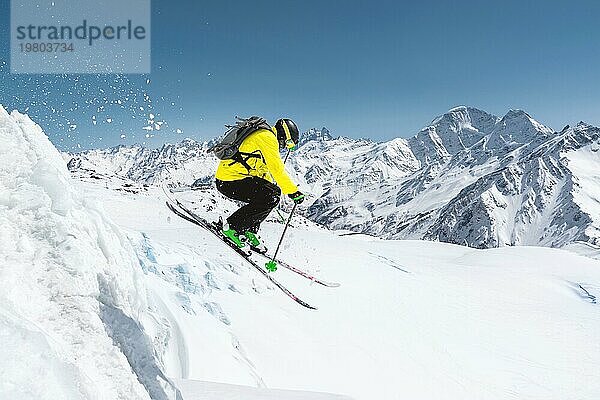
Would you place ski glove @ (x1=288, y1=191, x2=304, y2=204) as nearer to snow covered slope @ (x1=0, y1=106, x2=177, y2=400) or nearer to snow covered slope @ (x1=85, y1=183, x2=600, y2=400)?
snow covered slope @ (x1=0, y1=106, x2=177, y2=400)

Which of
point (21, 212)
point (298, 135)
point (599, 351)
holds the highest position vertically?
point (298, 135)

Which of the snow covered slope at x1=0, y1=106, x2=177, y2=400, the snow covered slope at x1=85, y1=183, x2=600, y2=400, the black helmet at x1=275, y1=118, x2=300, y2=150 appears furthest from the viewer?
the snow covered slope at x1=85, y1=183, x2=600, y2=400

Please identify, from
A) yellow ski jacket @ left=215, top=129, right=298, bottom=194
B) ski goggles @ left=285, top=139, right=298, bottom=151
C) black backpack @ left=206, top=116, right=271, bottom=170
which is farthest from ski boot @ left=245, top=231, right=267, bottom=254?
ski goggles @ left=285, top=139, right=298, bottom=151

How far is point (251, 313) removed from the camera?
13.6 m

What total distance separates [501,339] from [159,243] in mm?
15253

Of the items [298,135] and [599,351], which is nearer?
[298,135]

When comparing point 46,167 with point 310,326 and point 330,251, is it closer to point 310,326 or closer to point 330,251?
point 310,326

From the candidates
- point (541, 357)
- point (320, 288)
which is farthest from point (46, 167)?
point (541, 357)

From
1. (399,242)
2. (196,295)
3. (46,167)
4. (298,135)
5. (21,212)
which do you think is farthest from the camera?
(399,242)

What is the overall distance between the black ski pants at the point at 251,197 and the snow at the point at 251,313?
2.30m

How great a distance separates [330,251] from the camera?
27172mm

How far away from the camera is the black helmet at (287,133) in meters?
8.43

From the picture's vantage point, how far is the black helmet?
27.7ft

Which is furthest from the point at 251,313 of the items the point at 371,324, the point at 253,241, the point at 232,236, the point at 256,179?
the point at 256,179
